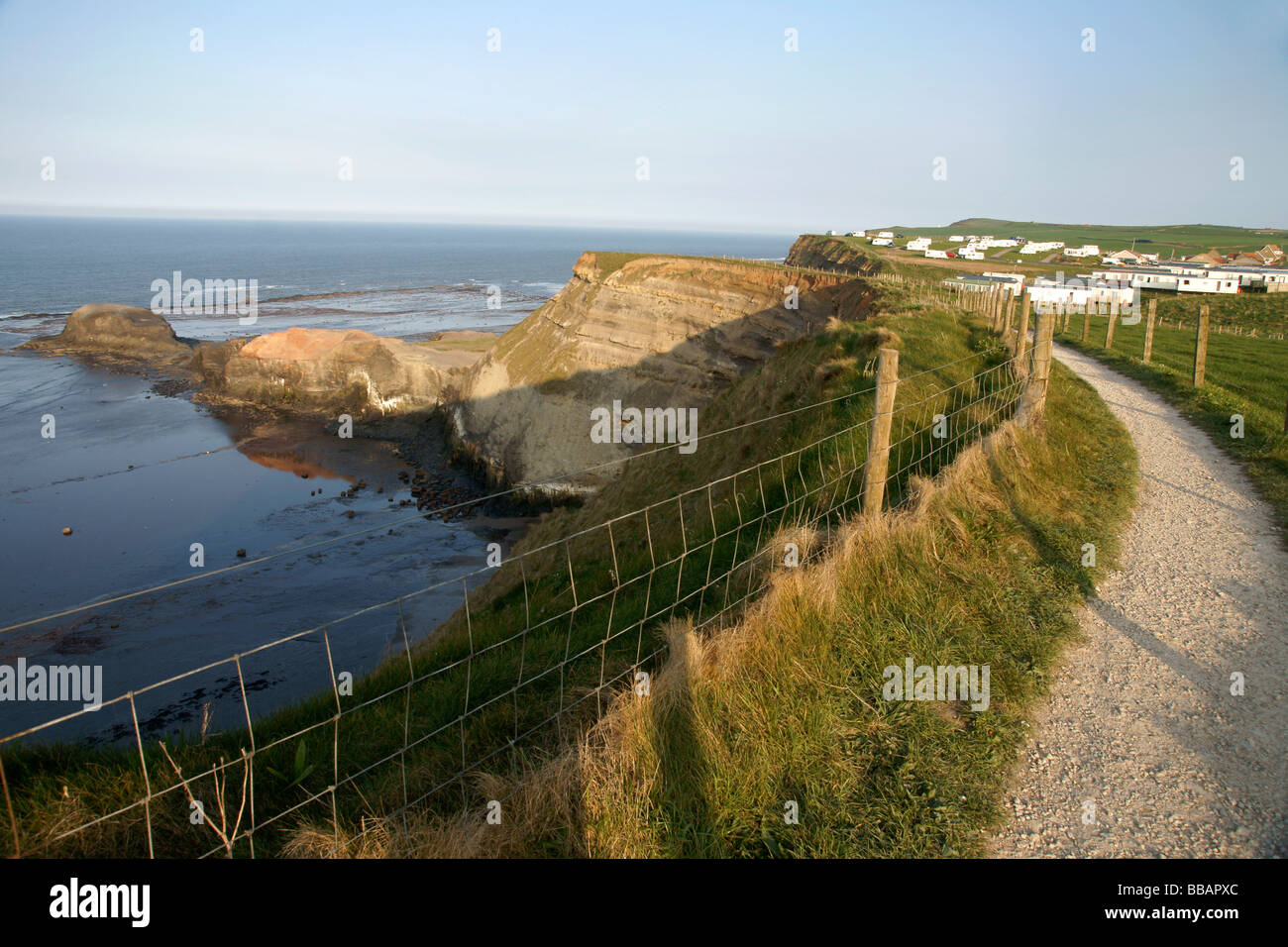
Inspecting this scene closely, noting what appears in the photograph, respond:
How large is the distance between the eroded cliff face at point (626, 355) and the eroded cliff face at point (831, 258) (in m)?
10.6

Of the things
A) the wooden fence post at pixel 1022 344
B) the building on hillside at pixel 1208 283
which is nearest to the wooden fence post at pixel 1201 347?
the wooden fence post at pixel 1022 344

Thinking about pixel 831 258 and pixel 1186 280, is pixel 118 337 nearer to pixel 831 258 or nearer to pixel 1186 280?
pixel 831 258

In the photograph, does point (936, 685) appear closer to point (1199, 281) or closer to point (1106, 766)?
point (1106, 766)

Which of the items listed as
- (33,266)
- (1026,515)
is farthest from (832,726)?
(33,266)

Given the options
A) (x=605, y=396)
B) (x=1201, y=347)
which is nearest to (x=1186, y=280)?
(x=605, y=396)

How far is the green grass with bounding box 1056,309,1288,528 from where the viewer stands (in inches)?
441

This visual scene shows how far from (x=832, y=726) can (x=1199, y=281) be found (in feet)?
266

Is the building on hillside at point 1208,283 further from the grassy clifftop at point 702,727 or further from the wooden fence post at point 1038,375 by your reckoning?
the grassy clifftop at point 702,727

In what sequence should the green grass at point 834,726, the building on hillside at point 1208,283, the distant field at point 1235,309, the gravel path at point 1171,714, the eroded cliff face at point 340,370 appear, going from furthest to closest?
the building on hillside at point 1208,283
the distant field at point 1235,309
the eroded cliff face at point 340,370
the gravel path at point 1171,714
the green grass at point 834,726

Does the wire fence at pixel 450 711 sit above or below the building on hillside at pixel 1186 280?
below

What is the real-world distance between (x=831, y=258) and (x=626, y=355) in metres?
24.8

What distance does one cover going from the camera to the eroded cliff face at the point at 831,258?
44.2 m

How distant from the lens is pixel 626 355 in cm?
3269
